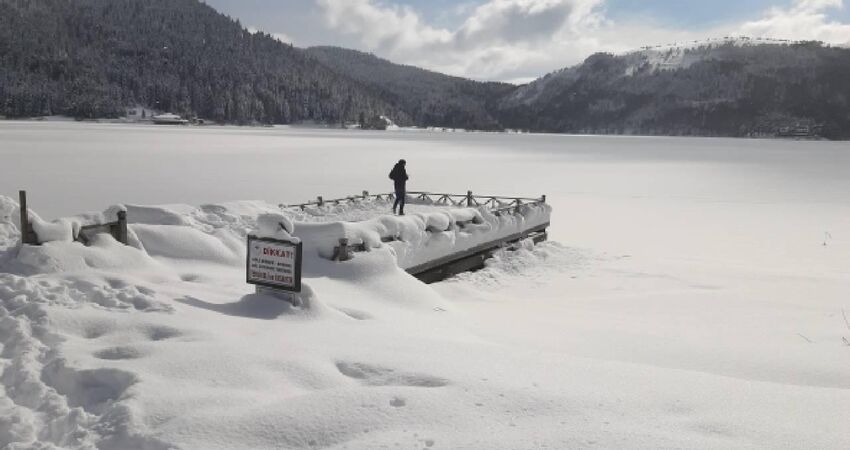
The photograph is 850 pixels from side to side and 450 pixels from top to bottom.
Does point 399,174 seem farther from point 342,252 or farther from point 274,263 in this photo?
point 274,263

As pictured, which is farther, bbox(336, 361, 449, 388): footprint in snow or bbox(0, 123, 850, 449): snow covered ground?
bbox(336, 361, 449, 388): footprint in snow

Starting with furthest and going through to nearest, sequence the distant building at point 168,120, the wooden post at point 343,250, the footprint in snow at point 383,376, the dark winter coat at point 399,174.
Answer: the distant building at point 168,120 → the dark winter coat at point 399,174 → the wooden post at point 343,250 → the footprint in snow at point 383,376

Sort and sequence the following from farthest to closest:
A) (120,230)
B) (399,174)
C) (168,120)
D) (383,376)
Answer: (168,120), (399,174), (120,230), (383,376)

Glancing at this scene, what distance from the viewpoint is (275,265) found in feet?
24.5

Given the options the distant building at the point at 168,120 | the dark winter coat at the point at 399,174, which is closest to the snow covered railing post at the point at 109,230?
the dark winter coat at the point at 399,174

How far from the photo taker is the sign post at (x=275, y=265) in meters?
7.33

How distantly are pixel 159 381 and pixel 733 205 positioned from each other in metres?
31.2

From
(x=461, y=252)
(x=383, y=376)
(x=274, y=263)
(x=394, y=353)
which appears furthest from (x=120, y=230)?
(x=461, y=252)

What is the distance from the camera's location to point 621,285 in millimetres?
14320

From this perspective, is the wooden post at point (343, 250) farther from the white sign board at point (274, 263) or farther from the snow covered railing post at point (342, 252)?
the white sign board at point (274, 263)

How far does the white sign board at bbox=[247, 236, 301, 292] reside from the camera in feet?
24.0

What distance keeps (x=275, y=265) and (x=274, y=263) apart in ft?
0.11

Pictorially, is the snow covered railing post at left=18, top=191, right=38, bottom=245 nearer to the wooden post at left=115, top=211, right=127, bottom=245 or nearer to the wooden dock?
the wooden post at left=115, top=211, right=127, bottom=245

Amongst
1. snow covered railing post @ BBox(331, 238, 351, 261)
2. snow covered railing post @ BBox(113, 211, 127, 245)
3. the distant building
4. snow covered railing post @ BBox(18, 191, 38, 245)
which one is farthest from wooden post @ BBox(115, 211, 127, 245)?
the distant building
